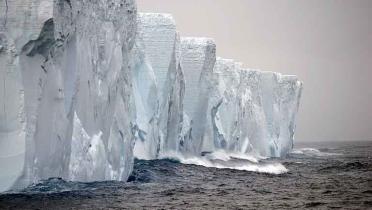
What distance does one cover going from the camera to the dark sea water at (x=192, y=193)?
42.5 ft

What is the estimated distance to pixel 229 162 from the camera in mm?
33594

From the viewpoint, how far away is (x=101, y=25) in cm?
1703

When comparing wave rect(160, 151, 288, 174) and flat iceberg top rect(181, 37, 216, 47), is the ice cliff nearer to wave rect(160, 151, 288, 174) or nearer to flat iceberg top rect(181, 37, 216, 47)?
flat iceberg top rect(181, 37, 216, 47)

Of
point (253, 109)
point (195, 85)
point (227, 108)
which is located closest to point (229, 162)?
point (227, 108)

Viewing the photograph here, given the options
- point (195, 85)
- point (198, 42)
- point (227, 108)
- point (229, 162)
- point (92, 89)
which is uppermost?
point (198, 42)

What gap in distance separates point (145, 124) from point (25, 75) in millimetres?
11640

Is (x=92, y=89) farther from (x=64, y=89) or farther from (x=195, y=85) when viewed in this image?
(x=195, y=85)

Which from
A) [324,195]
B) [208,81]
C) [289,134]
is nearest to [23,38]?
[324,195]

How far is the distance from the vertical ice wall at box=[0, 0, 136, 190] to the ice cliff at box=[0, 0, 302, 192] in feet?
0.07

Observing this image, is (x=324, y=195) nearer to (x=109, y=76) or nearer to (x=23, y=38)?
(x=109, y=76)

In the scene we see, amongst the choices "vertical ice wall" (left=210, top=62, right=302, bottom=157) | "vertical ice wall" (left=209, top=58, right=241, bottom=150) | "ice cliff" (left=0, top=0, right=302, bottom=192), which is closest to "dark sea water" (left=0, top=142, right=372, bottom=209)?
Result: "ice cliff" (left=0, top=0, right=302, bottom=192)

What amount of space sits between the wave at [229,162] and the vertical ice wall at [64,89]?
30.3 feet

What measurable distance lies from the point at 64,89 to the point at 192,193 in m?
4.66

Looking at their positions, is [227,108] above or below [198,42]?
below
